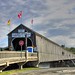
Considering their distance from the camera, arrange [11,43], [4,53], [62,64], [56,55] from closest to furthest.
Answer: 1. [4,53]
2. [11,43]
3. [56,55]
4. [62,64]

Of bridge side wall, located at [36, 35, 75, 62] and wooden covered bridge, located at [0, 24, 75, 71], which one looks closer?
wooden covered bridge, located at [0, 24, 75, 71]

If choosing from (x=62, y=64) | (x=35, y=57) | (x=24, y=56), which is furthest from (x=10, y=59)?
(x=62, y=64)

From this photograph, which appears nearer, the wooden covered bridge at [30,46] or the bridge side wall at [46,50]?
the wooden covered bridge at [30,46]

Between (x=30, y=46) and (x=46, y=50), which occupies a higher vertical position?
(x=30, y=46)

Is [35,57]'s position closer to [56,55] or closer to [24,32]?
[24,32]

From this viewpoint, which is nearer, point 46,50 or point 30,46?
point 30,46

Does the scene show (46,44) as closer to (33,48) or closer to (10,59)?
(33,48)

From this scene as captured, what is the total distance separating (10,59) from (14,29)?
21.1 m

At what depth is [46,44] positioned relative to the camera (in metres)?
68.4

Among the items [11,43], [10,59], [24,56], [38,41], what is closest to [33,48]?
[38,41]

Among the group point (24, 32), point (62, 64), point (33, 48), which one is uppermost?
point (24, 32)

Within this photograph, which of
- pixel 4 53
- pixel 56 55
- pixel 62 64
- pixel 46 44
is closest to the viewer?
pixel 4 53

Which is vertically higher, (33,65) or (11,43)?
(11,43)

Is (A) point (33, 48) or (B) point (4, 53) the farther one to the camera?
(A) point (33, 48)
